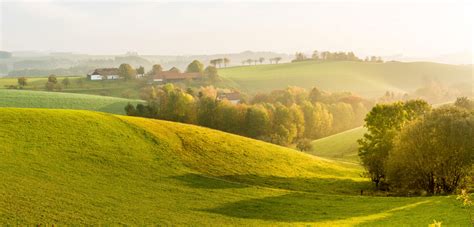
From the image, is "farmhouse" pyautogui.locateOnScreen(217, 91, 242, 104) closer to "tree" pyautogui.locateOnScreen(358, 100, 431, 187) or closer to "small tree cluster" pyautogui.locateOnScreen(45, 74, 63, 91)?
"small tree cluster" pyautogui.locateOnScreen(45, 74, 63, 91)

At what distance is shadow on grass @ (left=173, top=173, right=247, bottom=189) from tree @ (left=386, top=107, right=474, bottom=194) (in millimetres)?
21062

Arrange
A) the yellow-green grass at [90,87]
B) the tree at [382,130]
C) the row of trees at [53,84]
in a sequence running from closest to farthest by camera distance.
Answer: the tree at [382,130]
the row of trees at [53,84]
the yellow-green grass at [90,87]

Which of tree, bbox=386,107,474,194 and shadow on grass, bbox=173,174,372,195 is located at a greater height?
tree, bbox=386,107,474,194

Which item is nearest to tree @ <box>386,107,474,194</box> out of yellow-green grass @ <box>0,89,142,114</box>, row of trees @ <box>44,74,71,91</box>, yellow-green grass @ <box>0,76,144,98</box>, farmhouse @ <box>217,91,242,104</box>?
yellow-green grass @ <box>0,89,142,114</box>

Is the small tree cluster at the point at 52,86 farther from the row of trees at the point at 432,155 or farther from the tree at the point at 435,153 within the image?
the tree at the point at 435,153

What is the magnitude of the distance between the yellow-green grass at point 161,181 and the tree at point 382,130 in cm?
370

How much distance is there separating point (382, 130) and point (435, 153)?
11.5 meters

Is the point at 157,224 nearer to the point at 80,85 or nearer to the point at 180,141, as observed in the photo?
the point at 180,141

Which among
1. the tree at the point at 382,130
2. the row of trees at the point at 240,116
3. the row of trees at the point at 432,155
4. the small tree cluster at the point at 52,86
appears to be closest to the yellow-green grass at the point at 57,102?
the row of trees at the point at 240,116

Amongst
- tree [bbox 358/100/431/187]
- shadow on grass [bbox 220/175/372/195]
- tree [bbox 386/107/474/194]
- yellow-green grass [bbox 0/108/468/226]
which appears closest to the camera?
yellow-green grass [bbox 0/108/468/226]

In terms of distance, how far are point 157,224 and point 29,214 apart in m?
10.8

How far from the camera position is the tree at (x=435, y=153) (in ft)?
167

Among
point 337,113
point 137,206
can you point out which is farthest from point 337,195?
point 337,113

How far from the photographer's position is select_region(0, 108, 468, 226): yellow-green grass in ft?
126
